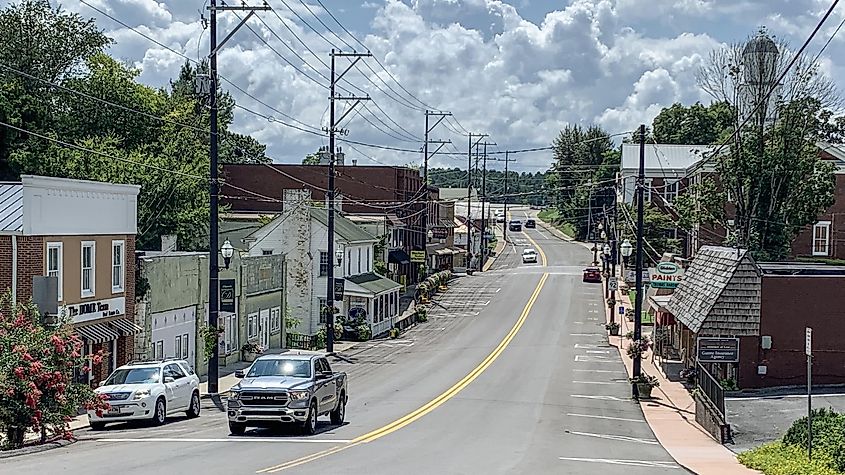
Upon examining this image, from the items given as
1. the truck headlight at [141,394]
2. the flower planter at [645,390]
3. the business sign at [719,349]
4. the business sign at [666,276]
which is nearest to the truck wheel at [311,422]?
the truck headlight at [141,394]

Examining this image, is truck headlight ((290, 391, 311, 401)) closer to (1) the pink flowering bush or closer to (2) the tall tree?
(1) the pink flowering bush

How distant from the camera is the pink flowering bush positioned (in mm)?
22141

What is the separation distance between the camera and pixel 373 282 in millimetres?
66688

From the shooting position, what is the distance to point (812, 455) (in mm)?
20953

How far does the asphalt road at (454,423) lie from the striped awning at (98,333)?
12.7 ft

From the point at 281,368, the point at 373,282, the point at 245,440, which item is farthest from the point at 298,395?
the point at 373,282

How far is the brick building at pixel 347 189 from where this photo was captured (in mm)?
87062

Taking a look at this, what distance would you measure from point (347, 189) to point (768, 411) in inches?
2324

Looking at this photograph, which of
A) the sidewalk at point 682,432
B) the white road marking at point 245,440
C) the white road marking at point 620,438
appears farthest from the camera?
the white road marking at point 620,438

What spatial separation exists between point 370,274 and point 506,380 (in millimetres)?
26081

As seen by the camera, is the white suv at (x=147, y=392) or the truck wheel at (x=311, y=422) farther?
the white suv at (x=147, y=392)

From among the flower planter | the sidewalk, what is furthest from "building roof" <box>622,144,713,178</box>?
the flower planter

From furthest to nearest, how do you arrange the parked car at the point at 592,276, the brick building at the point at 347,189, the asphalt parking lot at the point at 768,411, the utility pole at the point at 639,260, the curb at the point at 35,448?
the parked car at the point at 592,276
the brick building at the point at 347,189
the utility pole at the point at 639,260
the asphalt parking lot at the point at 768,411
the curb at the point at 35,448

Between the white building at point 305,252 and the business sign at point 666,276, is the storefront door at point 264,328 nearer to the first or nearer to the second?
the white building at point 305,252
